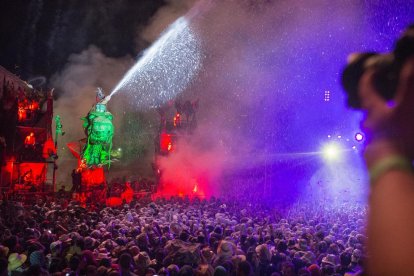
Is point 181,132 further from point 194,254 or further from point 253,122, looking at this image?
point 194,254

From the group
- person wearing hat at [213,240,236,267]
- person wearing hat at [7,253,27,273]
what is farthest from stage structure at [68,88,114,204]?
person wearing hat at [213,240,236,267]

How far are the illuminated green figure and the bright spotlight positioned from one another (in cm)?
1783

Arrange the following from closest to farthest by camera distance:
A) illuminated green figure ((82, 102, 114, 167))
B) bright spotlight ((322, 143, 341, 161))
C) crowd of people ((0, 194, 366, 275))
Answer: crowd of people ((0, 194, 366, 275))
illuminated green figure ((82, 102, 114, 167))
bright spotlight ((322, 143, 341, 161))

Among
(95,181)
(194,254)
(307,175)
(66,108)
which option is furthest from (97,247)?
(66,108)

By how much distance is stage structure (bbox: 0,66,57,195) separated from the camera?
2702 centimetres

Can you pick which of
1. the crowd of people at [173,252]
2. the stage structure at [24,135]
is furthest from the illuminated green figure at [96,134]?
the crowd of people at [173,252]

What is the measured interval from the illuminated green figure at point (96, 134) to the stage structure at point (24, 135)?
12.8ft

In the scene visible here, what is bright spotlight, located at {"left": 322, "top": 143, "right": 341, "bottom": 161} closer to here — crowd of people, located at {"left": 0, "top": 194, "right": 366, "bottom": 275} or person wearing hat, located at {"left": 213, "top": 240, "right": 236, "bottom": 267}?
crowd of people, located at {"left": 0, "top": 194, "right": 366, "bottom": 275}

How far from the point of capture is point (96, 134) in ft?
78.0

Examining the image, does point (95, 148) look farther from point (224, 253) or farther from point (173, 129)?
point (224, 253)

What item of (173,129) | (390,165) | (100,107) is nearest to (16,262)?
(390,165)

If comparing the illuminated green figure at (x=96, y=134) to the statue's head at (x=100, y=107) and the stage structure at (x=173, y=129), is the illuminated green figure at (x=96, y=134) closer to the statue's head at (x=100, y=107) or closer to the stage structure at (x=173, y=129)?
the statue's head at (x=100, y=107)

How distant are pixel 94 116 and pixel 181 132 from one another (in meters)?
9.01

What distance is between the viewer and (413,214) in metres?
1.63
